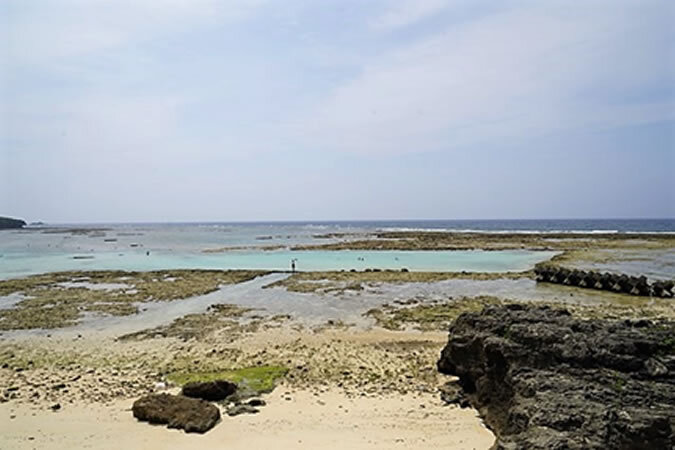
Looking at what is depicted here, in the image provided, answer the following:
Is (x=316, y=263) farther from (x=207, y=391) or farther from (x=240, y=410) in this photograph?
(x=240, y=410)

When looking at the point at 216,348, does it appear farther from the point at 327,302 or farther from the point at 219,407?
the point at 327,302

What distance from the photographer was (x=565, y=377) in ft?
23.4

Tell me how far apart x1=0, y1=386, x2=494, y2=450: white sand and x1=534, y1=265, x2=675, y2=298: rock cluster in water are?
19.1 m

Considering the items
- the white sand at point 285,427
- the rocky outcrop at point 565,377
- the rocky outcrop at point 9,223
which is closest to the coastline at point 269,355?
the white sand at point 285,427

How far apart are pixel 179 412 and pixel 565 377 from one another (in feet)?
21.8

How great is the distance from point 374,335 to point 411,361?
3.64 m

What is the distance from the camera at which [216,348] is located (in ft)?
48.1

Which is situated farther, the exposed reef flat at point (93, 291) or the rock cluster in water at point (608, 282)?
the rock cluster in water at point (608, 282)

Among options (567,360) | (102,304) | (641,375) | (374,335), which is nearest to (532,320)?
(567,360)

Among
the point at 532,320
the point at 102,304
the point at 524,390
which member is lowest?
the point at 102,304

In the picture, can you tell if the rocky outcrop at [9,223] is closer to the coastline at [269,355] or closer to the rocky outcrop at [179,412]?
the coastline at [269,355]

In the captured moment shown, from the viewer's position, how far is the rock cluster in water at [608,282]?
23.4 m

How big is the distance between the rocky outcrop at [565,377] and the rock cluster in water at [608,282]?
1727cm

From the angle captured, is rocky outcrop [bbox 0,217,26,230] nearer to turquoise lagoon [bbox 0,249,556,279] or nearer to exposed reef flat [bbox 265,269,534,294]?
turquoise lagoon [bbox 0,249,556,279]
